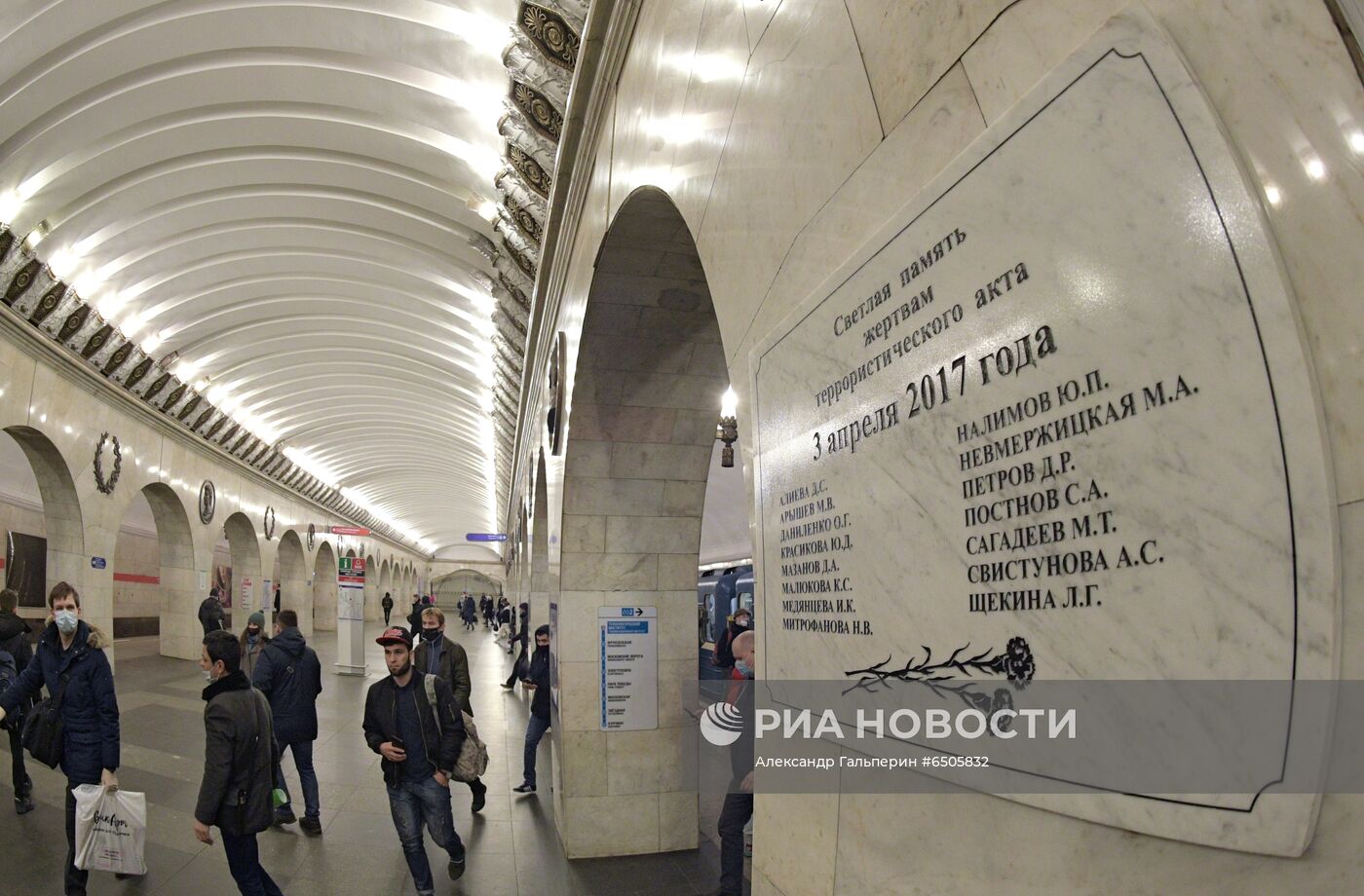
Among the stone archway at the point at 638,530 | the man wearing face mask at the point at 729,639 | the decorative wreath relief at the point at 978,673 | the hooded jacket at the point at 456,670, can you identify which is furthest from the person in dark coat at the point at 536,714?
the decorative wreath relief at the point at 978,673

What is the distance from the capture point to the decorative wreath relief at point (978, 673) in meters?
1.06

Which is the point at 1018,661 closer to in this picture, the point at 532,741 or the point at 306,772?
the point at 306,772

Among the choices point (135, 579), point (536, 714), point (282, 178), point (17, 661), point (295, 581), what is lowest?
point (295, 581)

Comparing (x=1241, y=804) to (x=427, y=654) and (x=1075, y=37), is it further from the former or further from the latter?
(x=427, y=654)

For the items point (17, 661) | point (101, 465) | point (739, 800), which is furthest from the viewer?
point (101, 465)

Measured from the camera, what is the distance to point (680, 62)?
305 centimetres

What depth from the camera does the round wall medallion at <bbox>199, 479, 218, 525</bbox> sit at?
18688 millimetres

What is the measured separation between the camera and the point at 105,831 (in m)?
4.21

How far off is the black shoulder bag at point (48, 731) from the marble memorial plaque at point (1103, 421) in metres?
4.98

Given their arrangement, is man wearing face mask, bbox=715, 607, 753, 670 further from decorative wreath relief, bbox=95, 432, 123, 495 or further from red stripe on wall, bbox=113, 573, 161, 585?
red stripe on wall, bbox=113, 573, 161, 585

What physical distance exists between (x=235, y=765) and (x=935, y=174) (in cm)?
415

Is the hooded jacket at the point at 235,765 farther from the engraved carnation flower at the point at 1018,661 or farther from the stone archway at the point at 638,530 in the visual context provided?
the engraved carnation flower at the point at 1018,661

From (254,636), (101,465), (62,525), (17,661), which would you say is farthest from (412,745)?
(101,465)

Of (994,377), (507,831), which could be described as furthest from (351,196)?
(994,377)
